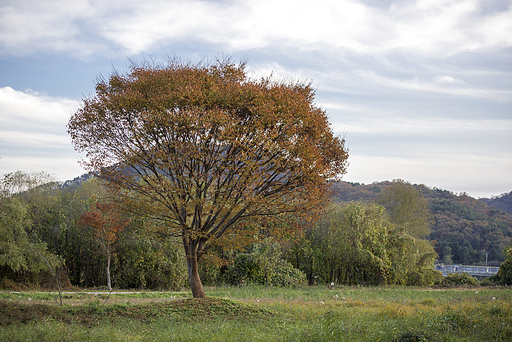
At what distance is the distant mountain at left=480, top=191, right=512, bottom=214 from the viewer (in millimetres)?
60028

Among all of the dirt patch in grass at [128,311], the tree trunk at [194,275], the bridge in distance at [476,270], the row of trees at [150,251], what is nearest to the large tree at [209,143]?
the tree trunk at [194,275]

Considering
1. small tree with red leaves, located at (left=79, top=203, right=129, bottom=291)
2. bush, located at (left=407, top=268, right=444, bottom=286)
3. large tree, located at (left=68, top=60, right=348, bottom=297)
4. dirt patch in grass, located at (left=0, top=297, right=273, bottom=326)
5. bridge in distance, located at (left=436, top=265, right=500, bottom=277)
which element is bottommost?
bridge in distance, located at (left=436, top=265, right=500, bottom=277)

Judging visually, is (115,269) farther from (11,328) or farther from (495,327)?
(495,327)

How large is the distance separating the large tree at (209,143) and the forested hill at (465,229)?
34.9 m

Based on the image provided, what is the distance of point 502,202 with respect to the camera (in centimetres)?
6278

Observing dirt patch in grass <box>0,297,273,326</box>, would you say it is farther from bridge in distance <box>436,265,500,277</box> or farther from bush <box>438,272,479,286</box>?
bridge in distance <box>436,265,500,277</box>

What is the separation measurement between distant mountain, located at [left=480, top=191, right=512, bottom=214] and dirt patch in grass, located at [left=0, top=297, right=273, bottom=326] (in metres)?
63.2

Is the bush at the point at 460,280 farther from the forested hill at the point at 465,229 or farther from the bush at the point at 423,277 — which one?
the forested hill at the point at 465,229

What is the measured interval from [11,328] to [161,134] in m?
5.30

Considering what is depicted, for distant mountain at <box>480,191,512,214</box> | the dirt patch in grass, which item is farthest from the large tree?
distant mountain at <box>480,191,512,214</box>

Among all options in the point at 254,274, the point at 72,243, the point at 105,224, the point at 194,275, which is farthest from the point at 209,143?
the point at 72,243

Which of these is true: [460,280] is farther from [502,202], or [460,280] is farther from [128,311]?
[502,202]

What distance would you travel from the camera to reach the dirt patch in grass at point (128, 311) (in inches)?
281

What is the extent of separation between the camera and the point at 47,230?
69.4ft
